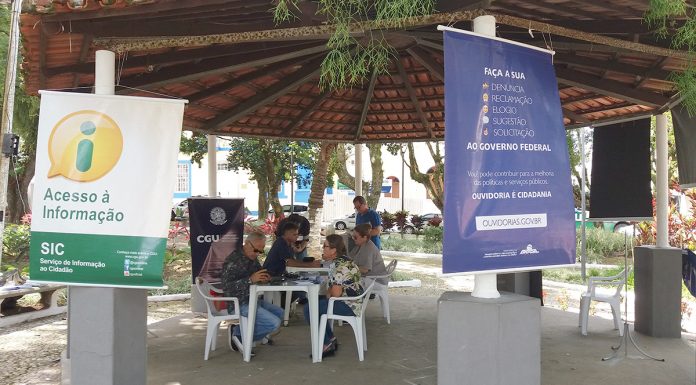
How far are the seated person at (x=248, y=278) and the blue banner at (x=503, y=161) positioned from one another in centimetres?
264

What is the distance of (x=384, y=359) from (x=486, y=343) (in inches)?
92.6

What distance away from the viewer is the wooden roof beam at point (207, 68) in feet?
17.6

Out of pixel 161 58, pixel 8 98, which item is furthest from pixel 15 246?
pixel 161 58

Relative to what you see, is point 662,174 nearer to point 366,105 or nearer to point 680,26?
point 680,26

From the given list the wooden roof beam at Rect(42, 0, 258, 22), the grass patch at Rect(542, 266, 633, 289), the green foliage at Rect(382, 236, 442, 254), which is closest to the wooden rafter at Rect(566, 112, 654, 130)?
the grass patch at Rect(542, 266, 633, 289)

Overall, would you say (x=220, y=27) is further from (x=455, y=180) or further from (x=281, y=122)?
(x=281, y=122)

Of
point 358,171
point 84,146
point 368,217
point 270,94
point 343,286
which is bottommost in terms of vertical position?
point 343,286

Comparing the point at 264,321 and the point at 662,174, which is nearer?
the point at 264,321

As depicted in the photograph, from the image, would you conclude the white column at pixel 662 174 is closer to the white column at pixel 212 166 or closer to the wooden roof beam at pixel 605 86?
the wooden roof beam at pixel 605 86

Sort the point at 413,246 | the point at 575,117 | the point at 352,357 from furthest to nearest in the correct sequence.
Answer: the point at 413,246, the point at 575,117, the point at 352,357

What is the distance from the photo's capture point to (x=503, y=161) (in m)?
3.36

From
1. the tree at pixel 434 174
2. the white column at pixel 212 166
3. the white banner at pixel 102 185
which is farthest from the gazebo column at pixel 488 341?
the tree at pixel 434 174

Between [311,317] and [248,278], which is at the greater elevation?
[248,278]

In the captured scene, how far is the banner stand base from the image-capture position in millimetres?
3303
